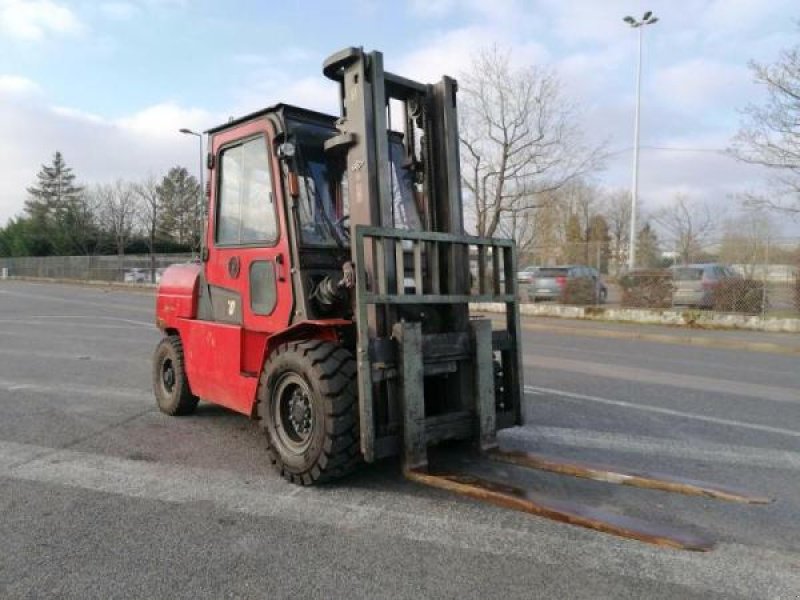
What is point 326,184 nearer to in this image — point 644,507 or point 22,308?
point 644,507

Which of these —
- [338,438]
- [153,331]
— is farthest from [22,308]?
[338,438]

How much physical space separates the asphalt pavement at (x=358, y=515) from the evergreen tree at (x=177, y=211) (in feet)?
210

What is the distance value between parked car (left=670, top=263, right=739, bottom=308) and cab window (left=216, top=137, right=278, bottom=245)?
52.6 ft

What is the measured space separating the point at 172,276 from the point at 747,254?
16.2 m

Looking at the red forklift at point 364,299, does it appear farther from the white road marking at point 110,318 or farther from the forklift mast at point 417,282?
the white road marking at point 110,318

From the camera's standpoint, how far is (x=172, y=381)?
6.75 m

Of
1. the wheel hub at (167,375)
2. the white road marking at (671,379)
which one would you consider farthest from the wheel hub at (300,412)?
the white road marking at (671,379)

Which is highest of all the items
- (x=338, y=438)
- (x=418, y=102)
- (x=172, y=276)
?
(x=418, y=102)

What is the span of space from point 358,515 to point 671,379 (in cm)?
677

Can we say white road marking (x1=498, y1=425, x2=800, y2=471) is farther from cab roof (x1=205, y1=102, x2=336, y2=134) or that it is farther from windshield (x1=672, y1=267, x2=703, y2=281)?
windshield (x1=672, y1=267, x2=703, y2=281)

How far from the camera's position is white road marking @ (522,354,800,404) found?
823cm

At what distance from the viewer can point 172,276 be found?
22.2 feet

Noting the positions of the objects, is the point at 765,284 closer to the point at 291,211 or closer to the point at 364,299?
the point at 291,211

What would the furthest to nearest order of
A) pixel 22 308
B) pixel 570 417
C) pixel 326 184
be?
pixel 22 308
pixel 570 417
pixel 326 184
